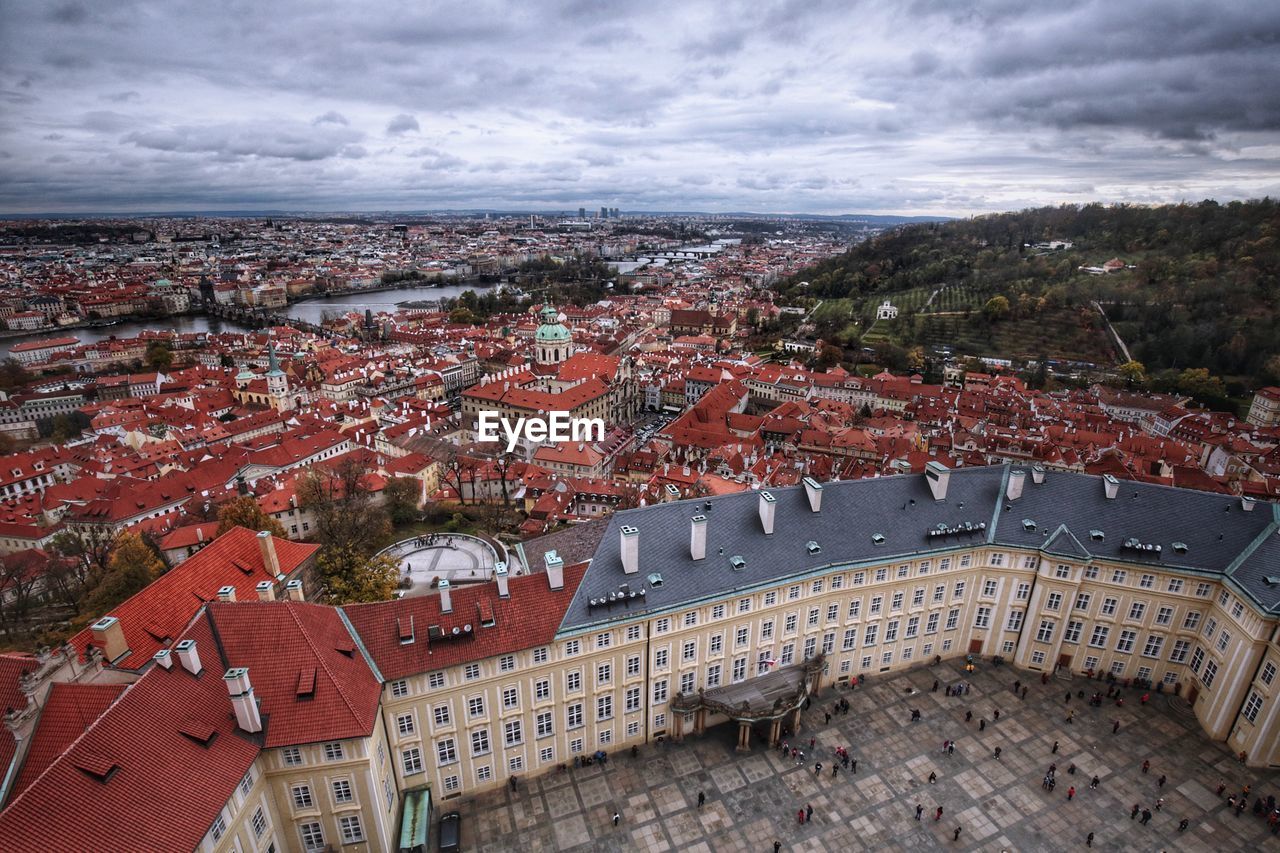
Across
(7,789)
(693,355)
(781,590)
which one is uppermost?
(7,789)

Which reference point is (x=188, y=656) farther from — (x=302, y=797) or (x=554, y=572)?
(x=554, y=572)

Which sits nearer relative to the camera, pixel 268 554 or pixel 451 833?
pixel 451 833

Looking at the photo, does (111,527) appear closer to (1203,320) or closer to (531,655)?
(531,655)

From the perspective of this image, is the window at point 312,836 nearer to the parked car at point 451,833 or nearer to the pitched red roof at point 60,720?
the parked car at point 451,833

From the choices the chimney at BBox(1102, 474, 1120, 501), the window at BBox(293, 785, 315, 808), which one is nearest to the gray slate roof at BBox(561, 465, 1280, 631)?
the chimney at BBox(1102, 474, 1120, 501)

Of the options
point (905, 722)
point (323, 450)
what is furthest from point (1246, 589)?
point (323, 450)

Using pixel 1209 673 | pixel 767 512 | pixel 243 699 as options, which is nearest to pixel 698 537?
pixel 767 512

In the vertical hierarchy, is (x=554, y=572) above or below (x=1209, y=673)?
above

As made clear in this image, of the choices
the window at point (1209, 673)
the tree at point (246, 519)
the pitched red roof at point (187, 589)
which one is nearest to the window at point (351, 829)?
the pitched red roof at point (187, 589)
